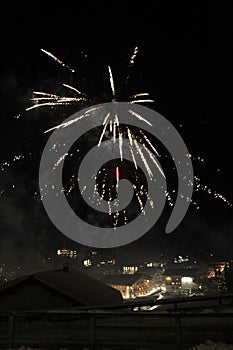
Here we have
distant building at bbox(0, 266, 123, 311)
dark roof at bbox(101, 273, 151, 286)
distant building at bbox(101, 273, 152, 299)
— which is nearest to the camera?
distant building at bbox(0, 266, 123, 311)

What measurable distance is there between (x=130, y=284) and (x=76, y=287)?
61267mm

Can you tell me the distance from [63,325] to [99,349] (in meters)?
2.31

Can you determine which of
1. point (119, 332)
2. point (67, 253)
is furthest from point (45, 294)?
point (67, 253)

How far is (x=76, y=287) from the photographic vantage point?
2325 centimetres

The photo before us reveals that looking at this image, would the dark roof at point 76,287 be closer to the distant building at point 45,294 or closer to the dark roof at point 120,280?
the distant building at point 45,294

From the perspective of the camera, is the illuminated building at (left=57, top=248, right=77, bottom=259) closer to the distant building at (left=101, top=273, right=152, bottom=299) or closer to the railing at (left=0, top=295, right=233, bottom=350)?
the distant building at (left=101, top=273, right=152, bottom=299)

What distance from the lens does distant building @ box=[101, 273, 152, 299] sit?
8150cm

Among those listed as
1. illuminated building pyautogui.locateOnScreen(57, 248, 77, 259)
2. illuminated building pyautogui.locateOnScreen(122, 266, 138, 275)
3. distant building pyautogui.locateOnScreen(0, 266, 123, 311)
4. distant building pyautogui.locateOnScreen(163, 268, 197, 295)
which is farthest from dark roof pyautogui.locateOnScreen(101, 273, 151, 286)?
distant building pyautogui.locateOnScreen(0, 266, 123, 311)

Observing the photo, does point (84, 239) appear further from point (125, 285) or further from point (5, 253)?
point (125, 285)

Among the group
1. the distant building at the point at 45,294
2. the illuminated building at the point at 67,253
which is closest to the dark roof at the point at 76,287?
the distant building at the point at 45,294

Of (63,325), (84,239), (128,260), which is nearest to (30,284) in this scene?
(63,325)

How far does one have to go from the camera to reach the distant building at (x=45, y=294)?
69.8 ft

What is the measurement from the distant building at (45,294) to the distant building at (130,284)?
59560mm

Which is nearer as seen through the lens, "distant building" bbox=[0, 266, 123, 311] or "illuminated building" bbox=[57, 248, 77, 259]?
"distant building" bbox=[0, 266, 123, 311]
